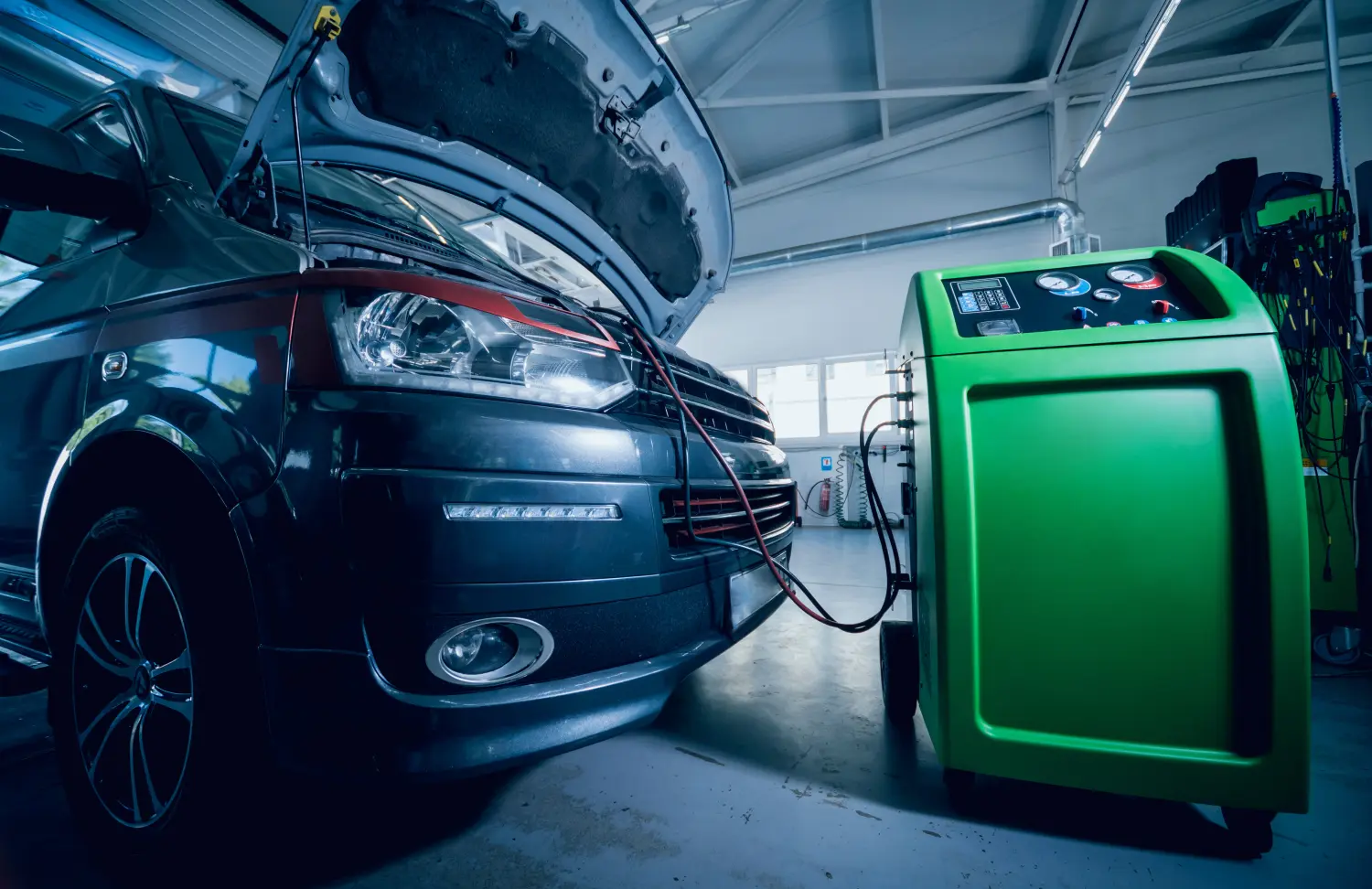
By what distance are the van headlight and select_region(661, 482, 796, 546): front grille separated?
26 cm

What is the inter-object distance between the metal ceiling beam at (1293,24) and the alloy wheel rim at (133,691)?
8.69m

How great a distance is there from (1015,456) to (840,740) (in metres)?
0.84

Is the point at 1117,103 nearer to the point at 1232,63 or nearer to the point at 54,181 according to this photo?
the point at 1232,63

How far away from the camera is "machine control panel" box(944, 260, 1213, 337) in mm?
1060

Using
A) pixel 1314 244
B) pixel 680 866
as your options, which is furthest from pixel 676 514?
pixel 1314 244

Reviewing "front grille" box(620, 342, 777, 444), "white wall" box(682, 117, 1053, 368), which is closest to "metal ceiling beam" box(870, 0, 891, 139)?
"white wall" box(682, 117, 1053, 368)

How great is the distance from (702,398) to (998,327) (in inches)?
27.1

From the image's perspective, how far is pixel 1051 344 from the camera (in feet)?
3.39

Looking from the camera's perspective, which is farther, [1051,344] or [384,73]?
[384,73]

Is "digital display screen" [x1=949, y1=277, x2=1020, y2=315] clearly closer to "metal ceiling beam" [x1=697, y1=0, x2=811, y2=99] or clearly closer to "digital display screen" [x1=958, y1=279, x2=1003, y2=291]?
"digital display screen" [x1=958, y1=279, x2=1003, y2=291]

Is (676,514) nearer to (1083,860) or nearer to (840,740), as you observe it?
(840,740)

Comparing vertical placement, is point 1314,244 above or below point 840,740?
above

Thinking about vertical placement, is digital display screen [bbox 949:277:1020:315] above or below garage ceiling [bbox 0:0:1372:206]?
below

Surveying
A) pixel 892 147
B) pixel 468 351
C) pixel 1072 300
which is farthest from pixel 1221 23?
pixel 468 351
